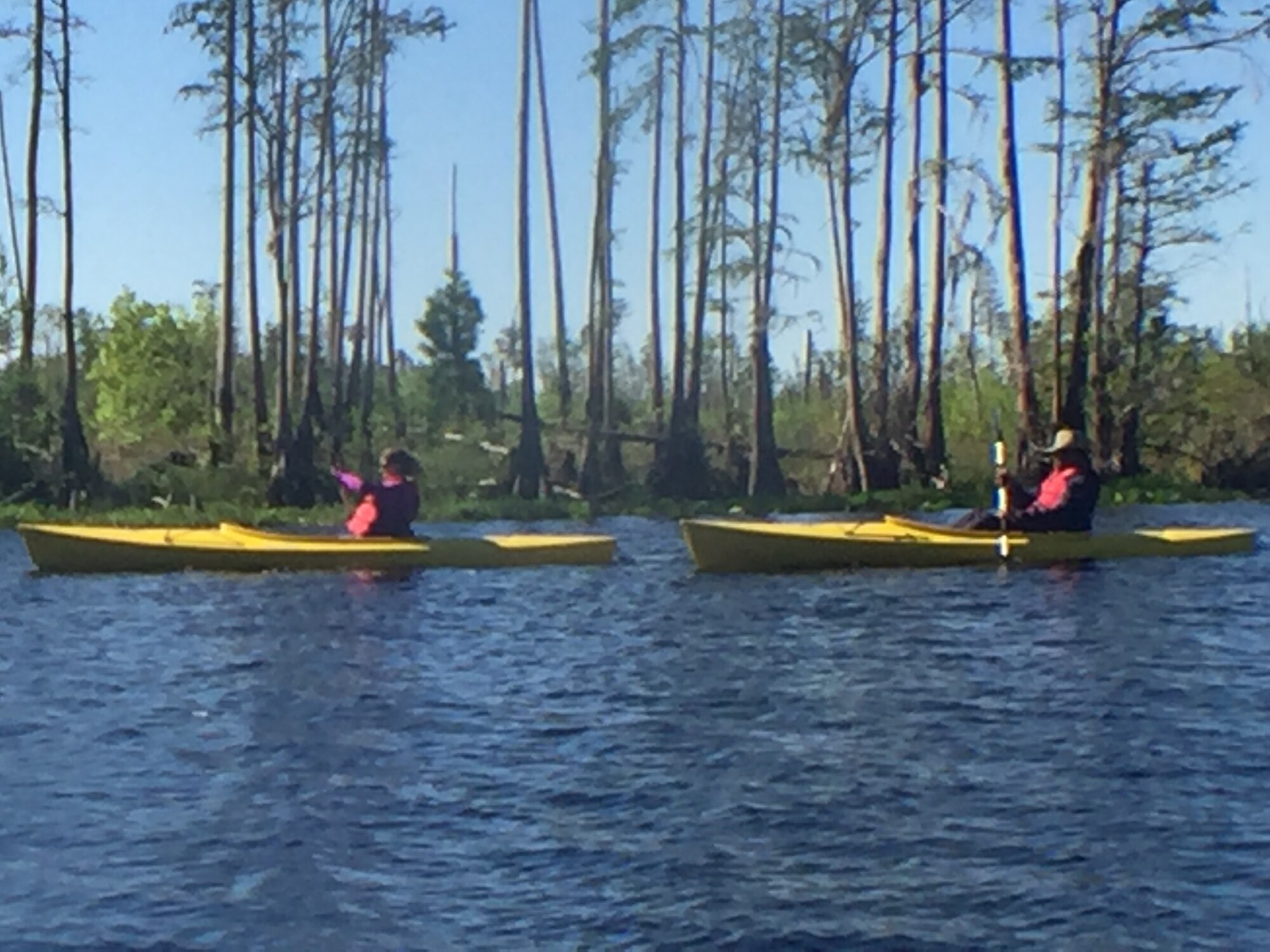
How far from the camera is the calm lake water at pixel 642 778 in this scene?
25.0ft

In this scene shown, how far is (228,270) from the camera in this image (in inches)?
1271

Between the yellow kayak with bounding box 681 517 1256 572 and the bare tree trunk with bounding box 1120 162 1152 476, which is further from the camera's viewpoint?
the bare tree trunk with bounding box 1120 162 1152 476

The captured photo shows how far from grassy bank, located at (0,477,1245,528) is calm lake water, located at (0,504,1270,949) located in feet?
39.3

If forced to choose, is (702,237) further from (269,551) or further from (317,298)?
(269,551)

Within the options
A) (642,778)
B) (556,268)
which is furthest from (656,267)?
(642,778)

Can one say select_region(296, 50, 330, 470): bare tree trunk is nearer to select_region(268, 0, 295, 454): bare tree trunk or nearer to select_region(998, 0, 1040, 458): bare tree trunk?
select_region(268, 0, 295, 454): bare tree trunk

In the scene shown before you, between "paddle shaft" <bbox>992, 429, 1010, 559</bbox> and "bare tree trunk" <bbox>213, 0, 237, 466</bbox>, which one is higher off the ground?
"bare tree trunk" <bbox>213, 0, 237, 466</bbox>

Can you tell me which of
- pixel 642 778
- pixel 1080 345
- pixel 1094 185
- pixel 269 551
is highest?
pixel 1094 185

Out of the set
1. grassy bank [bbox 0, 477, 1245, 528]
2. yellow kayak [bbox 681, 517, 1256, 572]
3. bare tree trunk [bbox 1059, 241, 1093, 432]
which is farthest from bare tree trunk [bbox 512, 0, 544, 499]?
yellow kayak [bbox 681, 517, 1256, 572]

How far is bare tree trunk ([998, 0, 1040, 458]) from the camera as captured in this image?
109 feet

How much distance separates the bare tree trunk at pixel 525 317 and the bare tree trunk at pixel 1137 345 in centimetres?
1102

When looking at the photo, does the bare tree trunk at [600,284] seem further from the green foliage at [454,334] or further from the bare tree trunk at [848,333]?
the green foliage at [454,334]

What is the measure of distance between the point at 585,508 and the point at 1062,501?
12.6m

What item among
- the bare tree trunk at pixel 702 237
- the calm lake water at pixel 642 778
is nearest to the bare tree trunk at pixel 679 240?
the bare tree trunk at pixel 702 237
